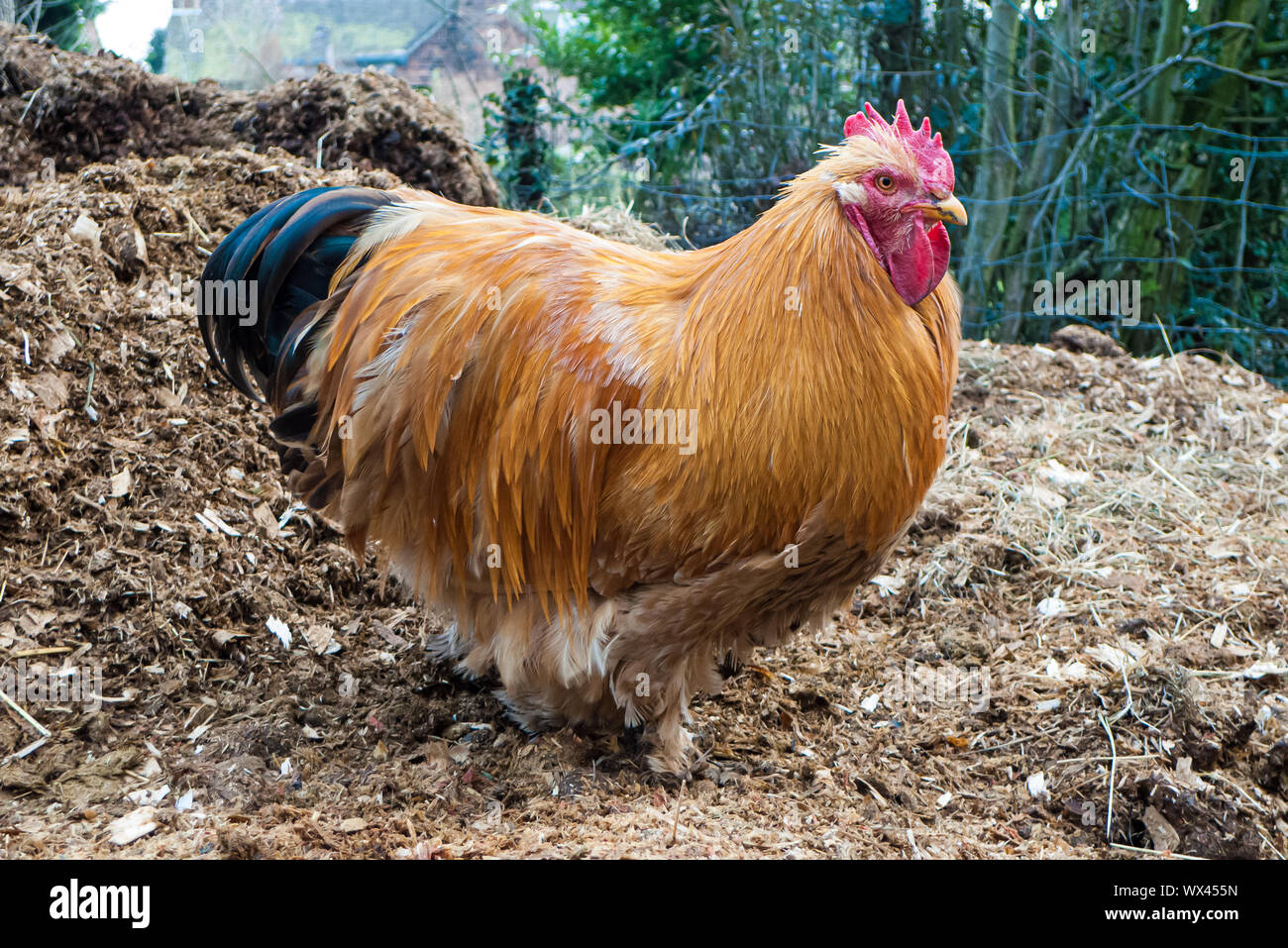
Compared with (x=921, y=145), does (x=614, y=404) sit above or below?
below

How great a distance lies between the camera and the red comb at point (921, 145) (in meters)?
3.00

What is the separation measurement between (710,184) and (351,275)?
6.56 meters

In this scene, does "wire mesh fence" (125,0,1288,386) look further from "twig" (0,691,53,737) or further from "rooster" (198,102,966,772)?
"twig" (0,691,53,737)

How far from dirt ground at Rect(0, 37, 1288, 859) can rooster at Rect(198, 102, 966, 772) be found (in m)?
0.49

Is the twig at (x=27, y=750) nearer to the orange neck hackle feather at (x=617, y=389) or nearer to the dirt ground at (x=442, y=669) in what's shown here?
the dirt ground at (x=442, y=669)

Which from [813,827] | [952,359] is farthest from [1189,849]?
[952,359]

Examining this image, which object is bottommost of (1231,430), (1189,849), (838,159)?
(1189,849)

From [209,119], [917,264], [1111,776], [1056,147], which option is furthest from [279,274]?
[1056,147]

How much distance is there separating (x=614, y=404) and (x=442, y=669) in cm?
162

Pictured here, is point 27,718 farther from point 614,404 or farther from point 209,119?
point 209,119

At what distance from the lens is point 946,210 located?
296cm

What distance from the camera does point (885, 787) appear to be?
3549mm

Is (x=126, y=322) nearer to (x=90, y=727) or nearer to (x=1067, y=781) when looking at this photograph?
(x=90, y=727)

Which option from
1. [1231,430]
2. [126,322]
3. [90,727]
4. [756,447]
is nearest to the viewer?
[756,447]
